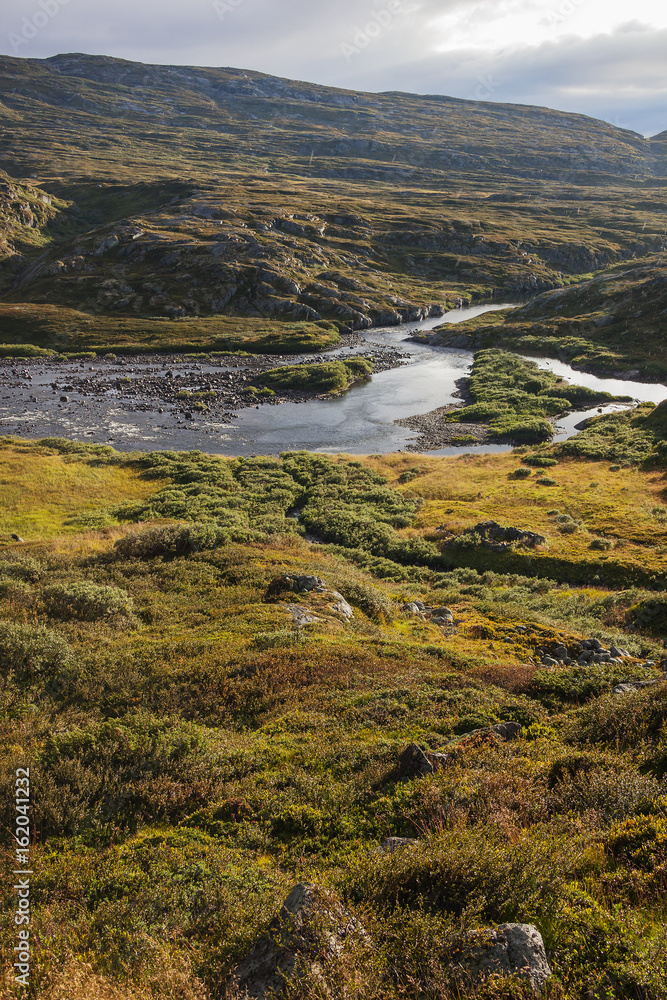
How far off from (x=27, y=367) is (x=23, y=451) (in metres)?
44.9

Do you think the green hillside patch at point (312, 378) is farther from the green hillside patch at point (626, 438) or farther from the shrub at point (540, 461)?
the green hillside patch at point (626, 438)

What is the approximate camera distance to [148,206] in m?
185

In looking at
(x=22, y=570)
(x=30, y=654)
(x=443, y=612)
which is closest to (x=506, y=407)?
(x=443, y=612)

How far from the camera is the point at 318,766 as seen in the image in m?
11.3

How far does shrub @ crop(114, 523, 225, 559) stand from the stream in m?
33.9

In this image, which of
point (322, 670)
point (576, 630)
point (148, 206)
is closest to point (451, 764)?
point (322, 670)

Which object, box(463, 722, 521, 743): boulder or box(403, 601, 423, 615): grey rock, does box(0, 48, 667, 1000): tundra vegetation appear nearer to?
box(463, 722, 521, 743): boulder

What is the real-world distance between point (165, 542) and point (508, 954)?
23827mm

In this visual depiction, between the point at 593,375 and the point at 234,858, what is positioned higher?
the point at 593,375

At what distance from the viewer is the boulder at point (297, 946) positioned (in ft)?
19.4

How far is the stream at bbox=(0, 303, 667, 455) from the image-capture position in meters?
64.4

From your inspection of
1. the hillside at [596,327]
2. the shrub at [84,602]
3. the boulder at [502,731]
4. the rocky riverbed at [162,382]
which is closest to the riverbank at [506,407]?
the hillside at [596,327]

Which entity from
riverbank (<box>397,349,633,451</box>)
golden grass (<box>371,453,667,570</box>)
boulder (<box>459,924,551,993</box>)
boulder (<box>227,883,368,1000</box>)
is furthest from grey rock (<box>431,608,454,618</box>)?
riverbank (<box>397,349,633,451</box>)

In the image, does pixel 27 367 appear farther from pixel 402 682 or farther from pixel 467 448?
pixel 402 682
